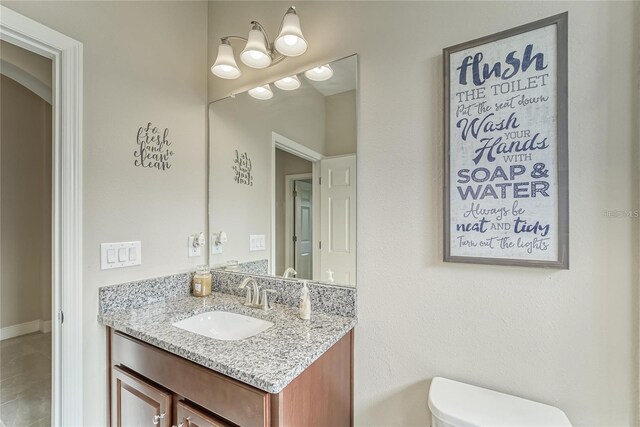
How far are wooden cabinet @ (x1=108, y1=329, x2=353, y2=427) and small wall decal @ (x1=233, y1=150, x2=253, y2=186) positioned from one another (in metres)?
0.95

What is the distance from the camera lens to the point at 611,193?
2.88ft

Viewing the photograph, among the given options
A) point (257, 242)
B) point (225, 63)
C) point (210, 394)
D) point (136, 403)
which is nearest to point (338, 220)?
point (257, 242)

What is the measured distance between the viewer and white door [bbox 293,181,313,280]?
1.43m

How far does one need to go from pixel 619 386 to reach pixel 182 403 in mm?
1420

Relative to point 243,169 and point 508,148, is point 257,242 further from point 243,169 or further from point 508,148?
point 508,148

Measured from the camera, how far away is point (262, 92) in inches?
63.4

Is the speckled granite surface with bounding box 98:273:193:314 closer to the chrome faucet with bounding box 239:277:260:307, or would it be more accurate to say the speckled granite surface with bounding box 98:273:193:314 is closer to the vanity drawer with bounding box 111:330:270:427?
the vanity drawer with bounding box 111:330:270:427

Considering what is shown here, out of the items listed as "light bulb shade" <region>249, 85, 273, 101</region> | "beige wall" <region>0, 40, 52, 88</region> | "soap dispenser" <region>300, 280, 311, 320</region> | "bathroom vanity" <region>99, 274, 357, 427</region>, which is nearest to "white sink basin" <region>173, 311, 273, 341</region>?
"bathroom vanity" <region>99, 274, 357, 427</region>

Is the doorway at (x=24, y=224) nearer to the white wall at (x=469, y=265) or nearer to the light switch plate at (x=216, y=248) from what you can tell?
the light switch plate at (x=216, y=248)

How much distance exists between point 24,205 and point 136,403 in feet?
10.6

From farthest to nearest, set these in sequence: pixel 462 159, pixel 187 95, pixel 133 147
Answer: pixel 187 95 → pixel 133 147 → pixel 462 159

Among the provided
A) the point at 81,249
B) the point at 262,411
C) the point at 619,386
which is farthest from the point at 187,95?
the point at 619,386

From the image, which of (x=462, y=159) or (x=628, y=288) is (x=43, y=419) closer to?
(x=462, y=159)

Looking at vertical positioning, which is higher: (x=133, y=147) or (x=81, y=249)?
(x=133, y=147)
